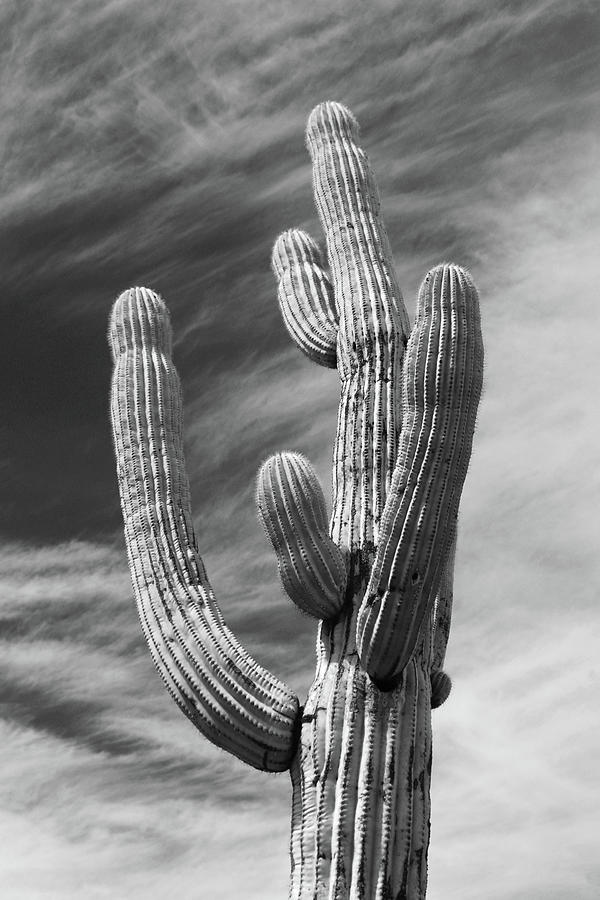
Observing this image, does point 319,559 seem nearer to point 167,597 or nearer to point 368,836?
point 167,597

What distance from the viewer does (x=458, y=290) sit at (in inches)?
239

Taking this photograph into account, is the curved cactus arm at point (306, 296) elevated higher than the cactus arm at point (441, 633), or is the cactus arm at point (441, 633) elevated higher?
the curved cactus arm at point (306, 296)

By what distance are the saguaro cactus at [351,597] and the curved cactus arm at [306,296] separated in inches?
29.1

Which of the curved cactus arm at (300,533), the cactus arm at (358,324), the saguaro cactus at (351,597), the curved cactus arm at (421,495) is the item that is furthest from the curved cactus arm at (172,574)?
the cactus arm at (358,324)

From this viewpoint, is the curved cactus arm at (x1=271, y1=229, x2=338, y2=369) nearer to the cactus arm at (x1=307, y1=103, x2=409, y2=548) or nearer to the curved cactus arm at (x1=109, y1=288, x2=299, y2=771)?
the cactus arm at (x1=307, y1=103, x2=409, y2=548)

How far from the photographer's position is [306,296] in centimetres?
777

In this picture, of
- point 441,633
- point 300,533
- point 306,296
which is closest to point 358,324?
point 306,296

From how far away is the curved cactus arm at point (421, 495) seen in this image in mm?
5723

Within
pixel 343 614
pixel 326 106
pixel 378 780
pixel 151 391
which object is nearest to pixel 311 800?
pixel 378 780

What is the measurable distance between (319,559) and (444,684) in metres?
1.03

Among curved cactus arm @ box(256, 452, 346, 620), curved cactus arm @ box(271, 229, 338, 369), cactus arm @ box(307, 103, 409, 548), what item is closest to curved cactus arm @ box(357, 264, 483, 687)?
curved cactus arm @ box(256, 452, 346, 620)

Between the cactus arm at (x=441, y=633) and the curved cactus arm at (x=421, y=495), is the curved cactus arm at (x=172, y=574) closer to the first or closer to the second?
the curved cactus arm at (x=421, y=495)

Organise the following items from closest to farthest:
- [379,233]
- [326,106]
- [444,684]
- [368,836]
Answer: [368,836] < [444,684] < [379,233] < [326,106]

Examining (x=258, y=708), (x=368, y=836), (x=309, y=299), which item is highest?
(x=309, y=299)
